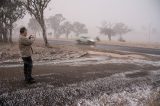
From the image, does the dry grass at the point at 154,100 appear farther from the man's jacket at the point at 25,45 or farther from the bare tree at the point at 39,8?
the bare tree at the point at 39,8

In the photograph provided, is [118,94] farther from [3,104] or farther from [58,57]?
[58,57]

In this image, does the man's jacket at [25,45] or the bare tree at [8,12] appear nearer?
the man's jacket at [25,45]

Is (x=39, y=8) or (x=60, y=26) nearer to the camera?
(x=39, y=8)

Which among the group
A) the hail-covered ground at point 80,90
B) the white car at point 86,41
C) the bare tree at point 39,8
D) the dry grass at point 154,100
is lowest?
the dry grass at point 154,100

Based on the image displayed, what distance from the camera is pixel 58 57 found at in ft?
59.7

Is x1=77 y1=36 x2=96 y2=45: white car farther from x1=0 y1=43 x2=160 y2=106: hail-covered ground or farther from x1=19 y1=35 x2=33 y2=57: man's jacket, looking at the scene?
x1=19 y1=35 x2=33 y2=57: man's jacket

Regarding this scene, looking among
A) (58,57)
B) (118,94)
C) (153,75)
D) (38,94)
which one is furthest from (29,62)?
(58,57)

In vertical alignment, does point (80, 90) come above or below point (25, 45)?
below

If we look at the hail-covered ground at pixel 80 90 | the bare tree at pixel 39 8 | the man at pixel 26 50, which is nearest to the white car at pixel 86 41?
the bare tree at pixel 39 8

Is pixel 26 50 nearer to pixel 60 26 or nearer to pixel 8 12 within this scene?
pixel 8 12

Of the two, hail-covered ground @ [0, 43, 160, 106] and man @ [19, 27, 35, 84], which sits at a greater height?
man @ [19, 27, 35, 84]

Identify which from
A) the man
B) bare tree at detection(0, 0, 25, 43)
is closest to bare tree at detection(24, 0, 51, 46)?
bare tree at detection(0, 0, 25, 43)

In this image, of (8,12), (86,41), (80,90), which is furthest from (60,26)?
(80,90)

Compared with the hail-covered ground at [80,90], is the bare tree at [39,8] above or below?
above
